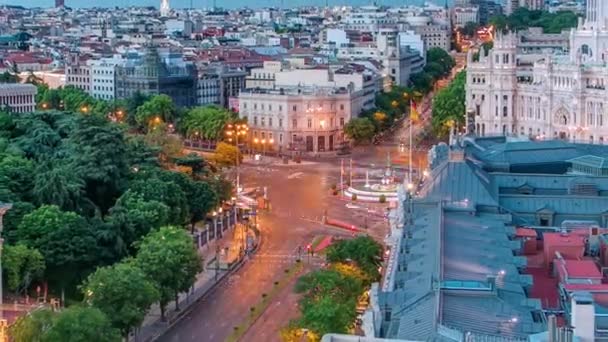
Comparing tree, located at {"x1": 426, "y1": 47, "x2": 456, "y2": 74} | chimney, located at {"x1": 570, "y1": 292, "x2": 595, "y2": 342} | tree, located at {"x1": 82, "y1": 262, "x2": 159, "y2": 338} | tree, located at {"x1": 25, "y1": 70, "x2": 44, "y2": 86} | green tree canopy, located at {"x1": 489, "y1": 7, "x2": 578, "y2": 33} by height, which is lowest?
tree, located at {"x1": 82, "y1": 262, "x2": 159, "y2": 338}

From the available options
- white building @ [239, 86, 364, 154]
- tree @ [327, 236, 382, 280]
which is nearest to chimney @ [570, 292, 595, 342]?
tree @ [327, 236, 382, 280]

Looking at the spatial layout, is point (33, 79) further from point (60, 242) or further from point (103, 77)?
point (60, 242)

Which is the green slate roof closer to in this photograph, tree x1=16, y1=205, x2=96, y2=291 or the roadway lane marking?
tree x1=16, y1=205, x2=96, y2=291

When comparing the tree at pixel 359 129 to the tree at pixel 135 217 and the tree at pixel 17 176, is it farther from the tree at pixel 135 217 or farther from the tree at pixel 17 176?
the tree at pixel 135 217

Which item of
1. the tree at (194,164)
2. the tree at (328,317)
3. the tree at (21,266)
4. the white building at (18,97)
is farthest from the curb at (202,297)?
the white building at (18,97)

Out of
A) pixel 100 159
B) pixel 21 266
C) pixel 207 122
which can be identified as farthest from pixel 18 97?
pixel 21 266
